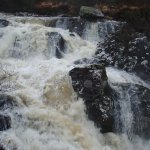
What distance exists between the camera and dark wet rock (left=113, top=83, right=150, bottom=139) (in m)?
12.0

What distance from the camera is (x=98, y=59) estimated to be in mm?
15633

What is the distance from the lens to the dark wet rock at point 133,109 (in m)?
12.0

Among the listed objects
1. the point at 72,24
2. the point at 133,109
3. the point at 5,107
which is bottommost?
the point at 133,109

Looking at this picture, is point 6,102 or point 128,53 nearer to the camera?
point 6,102

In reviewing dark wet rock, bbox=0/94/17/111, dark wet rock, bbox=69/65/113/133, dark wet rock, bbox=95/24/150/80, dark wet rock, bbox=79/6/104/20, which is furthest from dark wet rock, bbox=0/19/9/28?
dark wet rock, bbox=0/94/17/111

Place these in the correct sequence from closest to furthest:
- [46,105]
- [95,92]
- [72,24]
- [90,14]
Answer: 1. [46,105]
2. [95,92]
3. [72,24]
4. [90,14]

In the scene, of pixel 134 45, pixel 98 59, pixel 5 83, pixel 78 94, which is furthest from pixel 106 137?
pixel 134 45

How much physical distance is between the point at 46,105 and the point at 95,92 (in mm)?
1467

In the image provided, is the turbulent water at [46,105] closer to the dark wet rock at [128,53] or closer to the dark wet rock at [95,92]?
the dark wet rock at [95,92]

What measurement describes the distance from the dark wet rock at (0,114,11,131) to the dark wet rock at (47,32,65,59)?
5.27m

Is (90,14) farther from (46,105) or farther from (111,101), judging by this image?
(46,105)

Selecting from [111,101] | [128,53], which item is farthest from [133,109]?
[128,53]

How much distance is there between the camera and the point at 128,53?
52.0 feet

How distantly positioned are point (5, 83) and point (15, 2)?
11.6 meters
